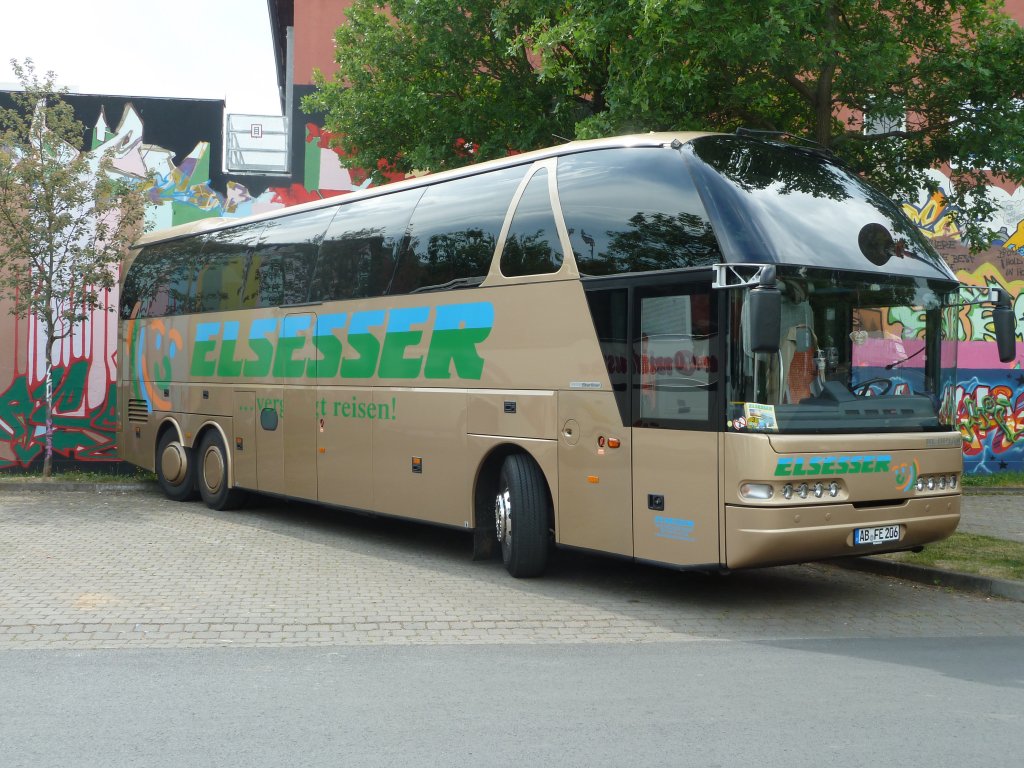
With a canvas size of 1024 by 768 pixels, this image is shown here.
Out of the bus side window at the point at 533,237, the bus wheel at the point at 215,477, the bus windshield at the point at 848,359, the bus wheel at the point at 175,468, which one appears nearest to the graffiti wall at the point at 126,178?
the bus wheel at the point at 175,468

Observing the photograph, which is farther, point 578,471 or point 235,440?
point 235,440

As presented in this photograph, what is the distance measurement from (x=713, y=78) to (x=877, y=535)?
579cm

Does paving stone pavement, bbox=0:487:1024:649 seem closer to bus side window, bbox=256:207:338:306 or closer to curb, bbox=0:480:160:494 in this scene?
bus side window, bbox=256:207:338:306

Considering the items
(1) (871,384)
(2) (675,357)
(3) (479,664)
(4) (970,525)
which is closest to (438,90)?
(2) (675,357)

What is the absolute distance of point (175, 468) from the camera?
1594 centimetres

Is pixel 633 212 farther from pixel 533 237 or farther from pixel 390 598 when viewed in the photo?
pixel 390 598

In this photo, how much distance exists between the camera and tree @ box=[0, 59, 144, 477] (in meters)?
16.8

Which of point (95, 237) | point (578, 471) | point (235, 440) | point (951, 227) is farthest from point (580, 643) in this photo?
point (951, 227)

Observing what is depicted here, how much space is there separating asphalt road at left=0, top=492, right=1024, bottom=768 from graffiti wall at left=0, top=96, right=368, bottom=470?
822 cm

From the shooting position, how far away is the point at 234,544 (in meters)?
12.2

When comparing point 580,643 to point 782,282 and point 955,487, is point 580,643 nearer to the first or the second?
point 782,282

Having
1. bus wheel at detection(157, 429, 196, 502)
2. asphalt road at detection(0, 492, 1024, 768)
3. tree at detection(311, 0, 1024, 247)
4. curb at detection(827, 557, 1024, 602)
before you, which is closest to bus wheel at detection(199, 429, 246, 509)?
bus wheel at detection(157, 429, 196, 502)

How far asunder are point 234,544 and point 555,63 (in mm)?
6074

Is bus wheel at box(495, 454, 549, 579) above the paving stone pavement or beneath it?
above
